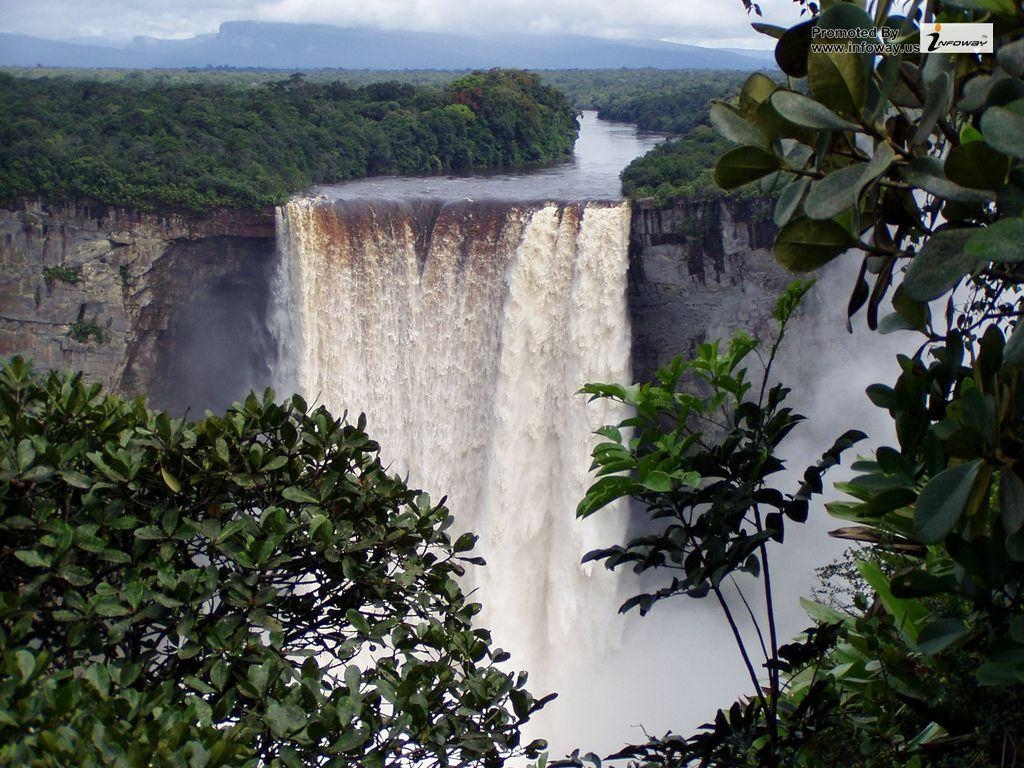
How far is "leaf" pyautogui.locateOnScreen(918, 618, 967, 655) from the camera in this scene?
4.26 feet

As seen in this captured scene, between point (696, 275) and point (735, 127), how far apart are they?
10.8 metres

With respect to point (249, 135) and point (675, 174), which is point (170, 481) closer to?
point (675, 174)

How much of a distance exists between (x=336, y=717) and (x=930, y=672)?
1149mm

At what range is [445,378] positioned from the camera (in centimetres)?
1109

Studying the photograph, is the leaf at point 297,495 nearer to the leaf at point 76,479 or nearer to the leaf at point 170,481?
the leaf at point 170,481

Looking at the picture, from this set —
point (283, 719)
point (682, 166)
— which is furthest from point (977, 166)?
point (682, 166)

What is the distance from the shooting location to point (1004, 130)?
1026 millimetres

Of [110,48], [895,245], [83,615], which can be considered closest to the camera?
[895,245]

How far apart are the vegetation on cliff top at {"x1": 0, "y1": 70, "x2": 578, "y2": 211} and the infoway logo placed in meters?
12.6

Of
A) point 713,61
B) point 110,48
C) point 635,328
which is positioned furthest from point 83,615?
point 713,61

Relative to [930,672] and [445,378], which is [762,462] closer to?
[930,672]

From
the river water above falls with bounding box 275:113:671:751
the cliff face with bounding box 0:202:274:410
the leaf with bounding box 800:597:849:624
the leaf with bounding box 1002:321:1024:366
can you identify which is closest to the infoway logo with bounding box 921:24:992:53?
the leaf with bounding box 1002:321:1024:366

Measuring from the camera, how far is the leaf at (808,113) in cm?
110

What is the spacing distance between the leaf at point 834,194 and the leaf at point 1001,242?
0.47 feet
